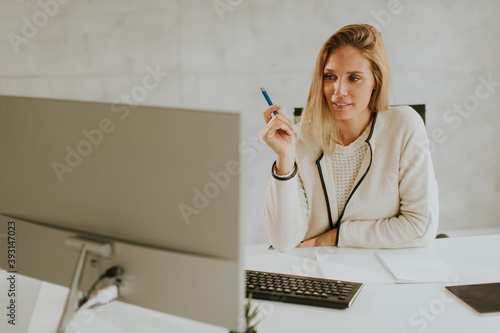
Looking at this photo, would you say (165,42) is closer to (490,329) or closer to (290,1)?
(290,1)

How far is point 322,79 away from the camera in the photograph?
1626 mm

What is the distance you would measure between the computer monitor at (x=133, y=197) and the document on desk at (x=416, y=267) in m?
0.65

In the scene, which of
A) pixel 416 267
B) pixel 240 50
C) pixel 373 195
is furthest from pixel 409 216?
pixel 240 50

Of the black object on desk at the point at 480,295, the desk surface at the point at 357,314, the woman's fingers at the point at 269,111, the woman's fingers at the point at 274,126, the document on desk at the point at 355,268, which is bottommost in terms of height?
the desk surface at the point at 357,314

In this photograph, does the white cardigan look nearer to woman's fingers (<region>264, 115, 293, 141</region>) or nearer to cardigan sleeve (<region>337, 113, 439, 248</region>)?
cardigan sleeve (<region>337, 113, 439, 248</region>)

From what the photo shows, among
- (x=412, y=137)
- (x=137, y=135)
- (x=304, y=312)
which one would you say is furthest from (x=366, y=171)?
(x=137, y=135)

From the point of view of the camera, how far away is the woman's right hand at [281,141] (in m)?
1.43

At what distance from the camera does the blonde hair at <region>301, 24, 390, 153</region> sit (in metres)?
1.56

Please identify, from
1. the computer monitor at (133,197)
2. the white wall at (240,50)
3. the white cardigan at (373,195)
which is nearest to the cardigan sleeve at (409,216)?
the white cardigan at (373,195)

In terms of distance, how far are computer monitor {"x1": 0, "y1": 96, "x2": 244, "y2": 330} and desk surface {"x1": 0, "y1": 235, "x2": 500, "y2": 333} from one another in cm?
21

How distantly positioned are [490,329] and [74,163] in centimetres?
91

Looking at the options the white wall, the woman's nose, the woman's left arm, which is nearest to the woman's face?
the woman's nose

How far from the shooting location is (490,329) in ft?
3.03

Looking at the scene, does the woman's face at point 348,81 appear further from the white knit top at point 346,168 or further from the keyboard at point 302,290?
the keyboard at point 302,290
